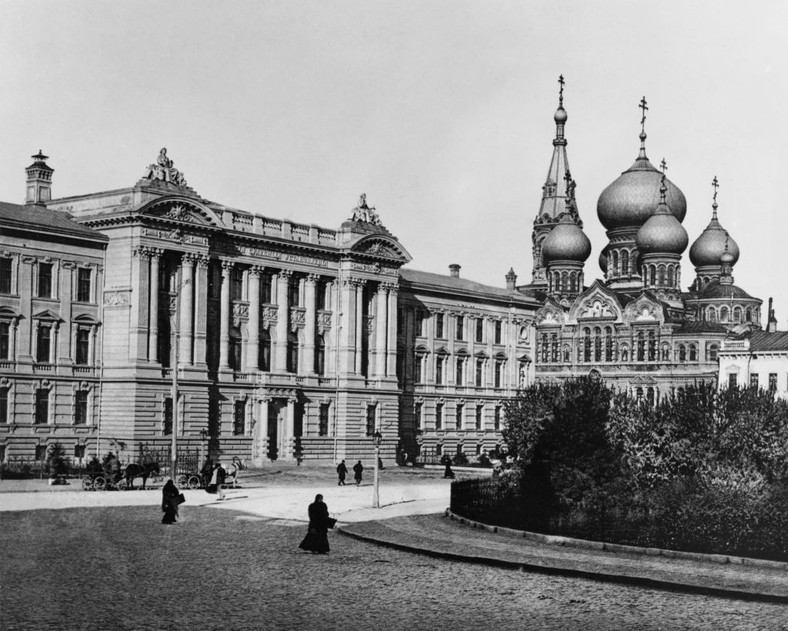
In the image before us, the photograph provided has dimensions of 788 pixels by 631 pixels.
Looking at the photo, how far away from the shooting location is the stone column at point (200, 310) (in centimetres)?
6688

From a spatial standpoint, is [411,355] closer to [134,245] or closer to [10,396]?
[134,245]

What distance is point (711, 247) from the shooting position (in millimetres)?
136000

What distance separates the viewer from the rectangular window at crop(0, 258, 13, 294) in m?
59.8

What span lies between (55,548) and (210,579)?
5869 millimetres

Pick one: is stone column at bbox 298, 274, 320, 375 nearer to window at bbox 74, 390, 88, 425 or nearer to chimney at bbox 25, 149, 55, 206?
window at bbox 74, 390, 88, 425

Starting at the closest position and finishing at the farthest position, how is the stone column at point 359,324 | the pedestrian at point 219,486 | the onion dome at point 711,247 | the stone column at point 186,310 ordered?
1. the pedestrian at point 219,486
2. the stone column at point 186,310
3. the stone column at point 359,324
4. the onion dome at point 711,247

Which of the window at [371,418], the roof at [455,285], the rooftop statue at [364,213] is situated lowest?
the window at [371,418]

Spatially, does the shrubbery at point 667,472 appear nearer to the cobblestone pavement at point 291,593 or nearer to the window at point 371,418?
the cobblestone pavement at point 291,593

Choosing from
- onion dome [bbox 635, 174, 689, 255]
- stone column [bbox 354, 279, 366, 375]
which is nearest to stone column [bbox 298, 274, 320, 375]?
stone column [bbox 354, 279, 366, 375]

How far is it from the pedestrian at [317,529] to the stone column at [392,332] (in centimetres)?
5205

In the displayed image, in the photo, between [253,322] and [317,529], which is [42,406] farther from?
[317,529]

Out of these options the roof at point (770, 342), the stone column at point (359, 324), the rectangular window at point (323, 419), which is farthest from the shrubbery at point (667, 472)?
the roof at point (770, 342)

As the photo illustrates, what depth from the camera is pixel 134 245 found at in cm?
6331

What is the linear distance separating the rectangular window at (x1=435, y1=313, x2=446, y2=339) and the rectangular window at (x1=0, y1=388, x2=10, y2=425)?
37545 millimetres
